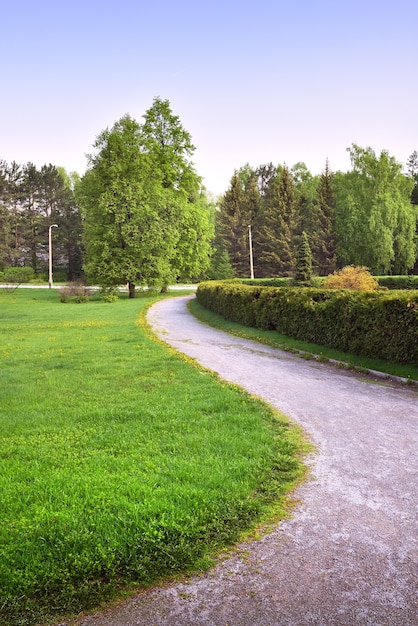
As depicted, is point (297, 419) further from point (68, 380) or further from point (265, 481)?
point (68, 380)

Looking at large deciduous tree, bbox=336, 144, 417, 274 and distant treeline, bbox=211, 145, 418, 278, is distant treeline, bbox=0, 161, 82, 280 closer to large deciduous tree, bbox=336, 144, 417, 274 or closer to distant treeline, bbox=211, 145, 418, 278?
distant treeline, bbox=211, 145, 418, 278

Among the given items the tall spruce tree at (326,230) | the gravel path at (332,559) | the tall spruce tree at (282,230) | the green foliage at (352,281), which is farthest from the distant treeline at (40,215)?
the gravel path at (332,559)

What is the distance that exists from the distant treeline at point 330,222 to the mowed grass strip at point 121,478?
4504cm

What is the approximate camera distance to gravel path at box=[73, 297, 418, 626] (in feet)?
8.38

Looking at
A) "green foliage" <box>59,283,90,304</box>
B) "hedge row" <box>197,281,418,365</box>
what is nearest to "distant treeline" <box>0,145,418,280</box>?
"green foliage" <box>59,283,90,304</box>

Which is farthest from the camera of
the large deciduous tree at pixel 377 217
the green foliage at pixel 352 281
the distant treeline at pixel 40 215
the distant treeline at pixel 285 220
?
the distant treeline at pixel 40 215

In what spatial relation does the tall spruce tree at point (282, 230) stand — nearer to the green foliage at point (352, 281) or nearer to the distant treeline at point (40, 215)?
the distant treeline at point (40, 215)

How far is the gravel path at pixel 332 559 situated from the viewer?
2.55m

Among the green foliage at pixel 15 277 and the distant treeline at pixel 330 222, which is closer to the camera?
the green foliage at pixel 15 277

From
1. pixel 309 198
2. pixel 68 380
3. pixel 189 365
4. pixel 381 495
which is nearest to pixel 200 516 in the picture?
pixel 381 495

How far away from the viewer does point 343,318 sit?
11.3m

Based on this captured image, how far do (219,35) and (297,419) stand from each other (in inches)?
462

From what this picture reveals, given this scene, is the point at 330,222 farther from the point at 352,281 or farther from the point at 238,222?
the point at 352,281

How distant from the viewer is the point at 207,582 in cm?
285
